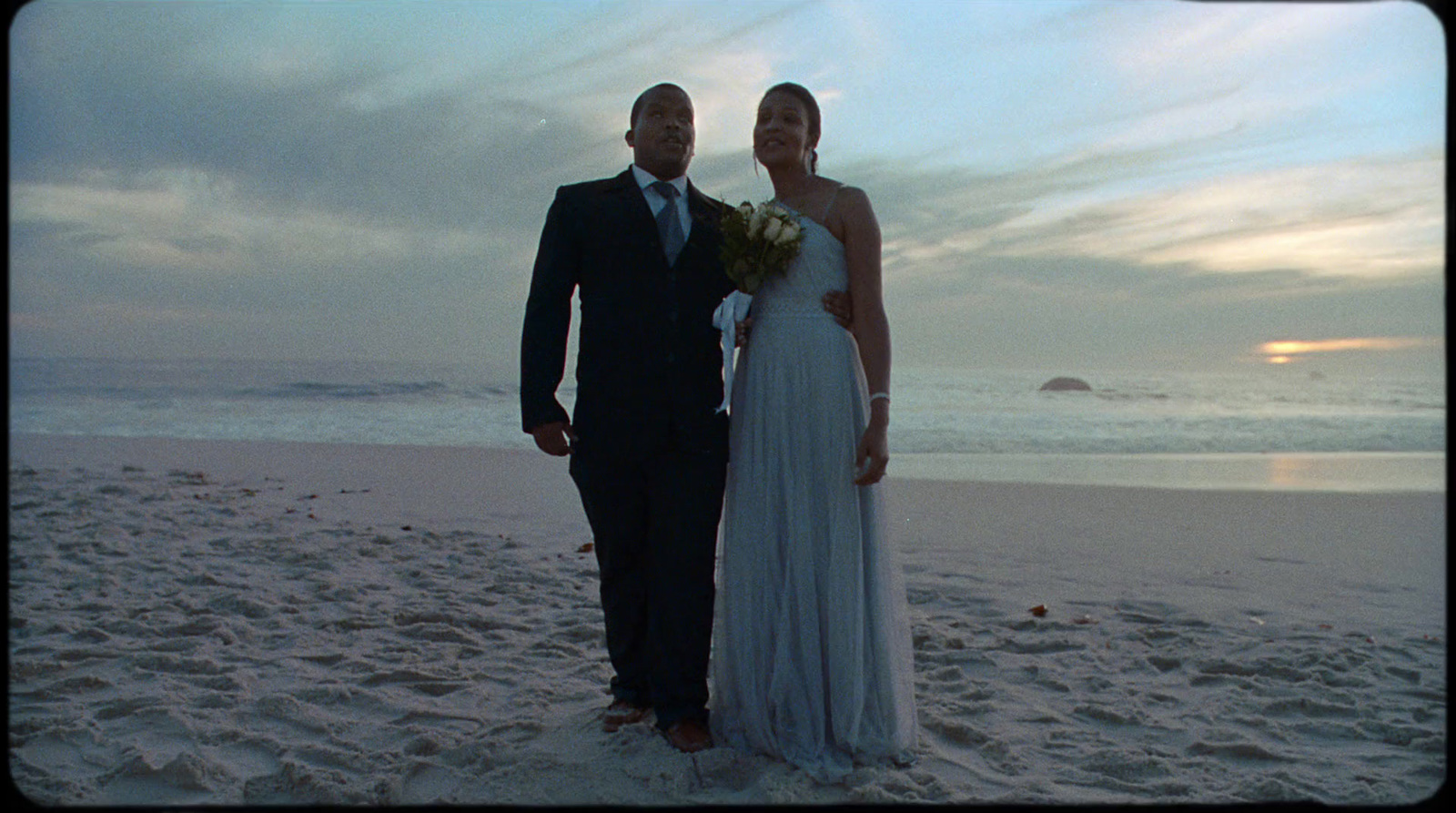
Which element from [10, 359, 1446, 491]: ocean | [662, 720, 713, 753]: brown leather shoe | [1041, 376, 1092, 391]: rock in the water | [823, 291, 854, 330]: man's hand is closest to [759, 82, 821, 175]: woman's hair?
[823, 291, 854, 330]: man's hand

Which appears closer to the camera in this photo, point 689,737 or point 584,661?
point 689,737

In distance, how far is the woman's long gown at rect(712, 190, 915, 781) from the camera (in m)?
3.07

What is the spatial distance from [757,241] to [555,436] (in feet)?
2.86

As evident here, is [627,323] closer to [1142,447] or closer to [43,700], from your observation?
[43,700]

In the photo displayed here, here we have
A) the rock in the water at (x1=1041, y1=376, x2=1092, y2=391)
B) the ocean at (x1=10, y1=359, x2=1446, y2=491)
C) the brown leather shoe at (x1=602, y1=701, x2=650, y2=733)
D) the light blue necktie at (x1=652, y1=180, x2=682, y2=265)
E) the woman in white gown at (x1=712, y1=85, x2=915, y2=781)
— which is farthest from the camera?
the rock in the water at (x1=1041, y1=376, x2=1092, y2=391)

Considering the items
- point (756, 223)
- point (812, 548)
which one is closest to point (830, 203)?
point (756, 223)

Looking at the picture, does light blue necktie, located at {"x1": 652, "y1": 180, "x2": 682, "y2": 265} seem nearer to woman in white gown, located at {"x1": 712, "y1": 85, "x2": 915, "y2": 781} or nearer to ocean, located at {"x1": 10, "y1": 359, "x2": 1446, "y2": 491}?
woman in white gown, located at {"x1": 712, "y1": 85, "x2": 915, "y2": 781}

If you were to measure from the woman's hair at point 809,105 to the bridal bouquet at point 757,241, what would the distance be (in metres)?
0.27

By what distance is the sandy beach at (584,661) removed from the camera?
9.91ft

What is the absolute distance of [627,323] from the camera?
10.3 ft

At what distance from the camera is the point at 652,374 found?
3119 mm

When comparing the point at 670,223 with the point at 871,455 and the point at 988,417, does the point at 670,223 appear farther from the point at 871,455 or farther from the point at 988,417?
the point at 988,417

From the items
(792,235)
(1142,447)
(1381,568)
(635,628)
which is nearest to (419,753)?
(635,628)

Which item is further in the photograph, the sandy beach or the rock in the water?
the rock in the water
